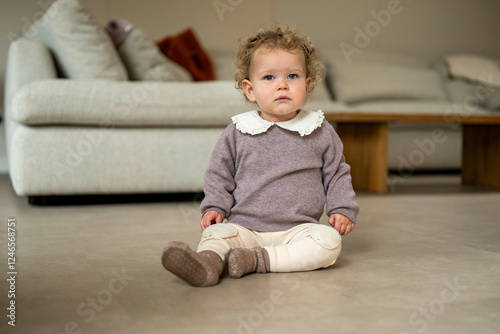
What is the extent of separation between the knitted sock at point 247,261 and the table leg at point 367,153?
5.27 feet

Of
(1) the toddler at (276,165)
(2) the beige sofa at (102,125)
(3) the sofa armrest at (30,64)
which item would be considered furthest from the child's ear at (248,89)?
(3) the sofa armrest at (30,64)

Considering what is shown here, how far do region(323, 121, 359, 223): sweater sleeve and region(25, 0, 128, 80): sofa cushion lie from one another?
136 cm

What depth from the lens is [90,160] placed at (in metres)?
2.11

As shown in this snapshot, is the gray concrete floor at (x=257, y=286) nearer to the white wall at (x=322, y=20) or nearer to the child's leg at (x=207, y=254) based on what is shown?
the child's leg at (x=207, y=254)

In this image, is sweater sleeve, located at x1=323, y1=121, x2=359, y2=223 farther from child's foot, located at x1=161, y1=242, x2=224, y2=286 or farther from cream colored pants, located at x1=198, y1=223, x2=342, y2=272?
child's foot, located at x1=161, y1=242, x2=224, y2=286

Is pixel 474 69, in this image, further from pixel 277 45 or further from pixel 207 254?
pixel 207 254

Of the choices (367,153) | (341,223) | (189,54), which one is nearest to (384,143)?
(367,153)

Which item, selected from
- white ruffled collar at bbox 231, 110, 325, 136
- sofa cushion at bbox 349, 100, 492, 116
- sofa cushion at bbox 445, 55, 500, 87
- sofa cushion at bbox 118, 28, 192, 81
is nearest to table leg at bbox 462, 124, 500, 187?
sofa cushion at bbox 349, 100, 492, 116

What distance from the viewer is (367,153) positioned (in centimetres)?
269

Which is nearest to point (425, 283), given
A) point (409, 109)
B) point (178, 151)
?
point (178, 151)

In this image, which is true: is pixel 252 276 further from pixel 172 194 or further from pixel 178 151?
pixel 172 194

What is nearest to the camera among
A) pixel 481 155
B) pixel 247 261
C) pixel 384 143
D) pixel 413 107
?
pixel 247 261

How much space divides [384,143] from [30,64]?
1.58 meters

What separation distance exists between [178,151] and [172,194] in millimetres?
336
